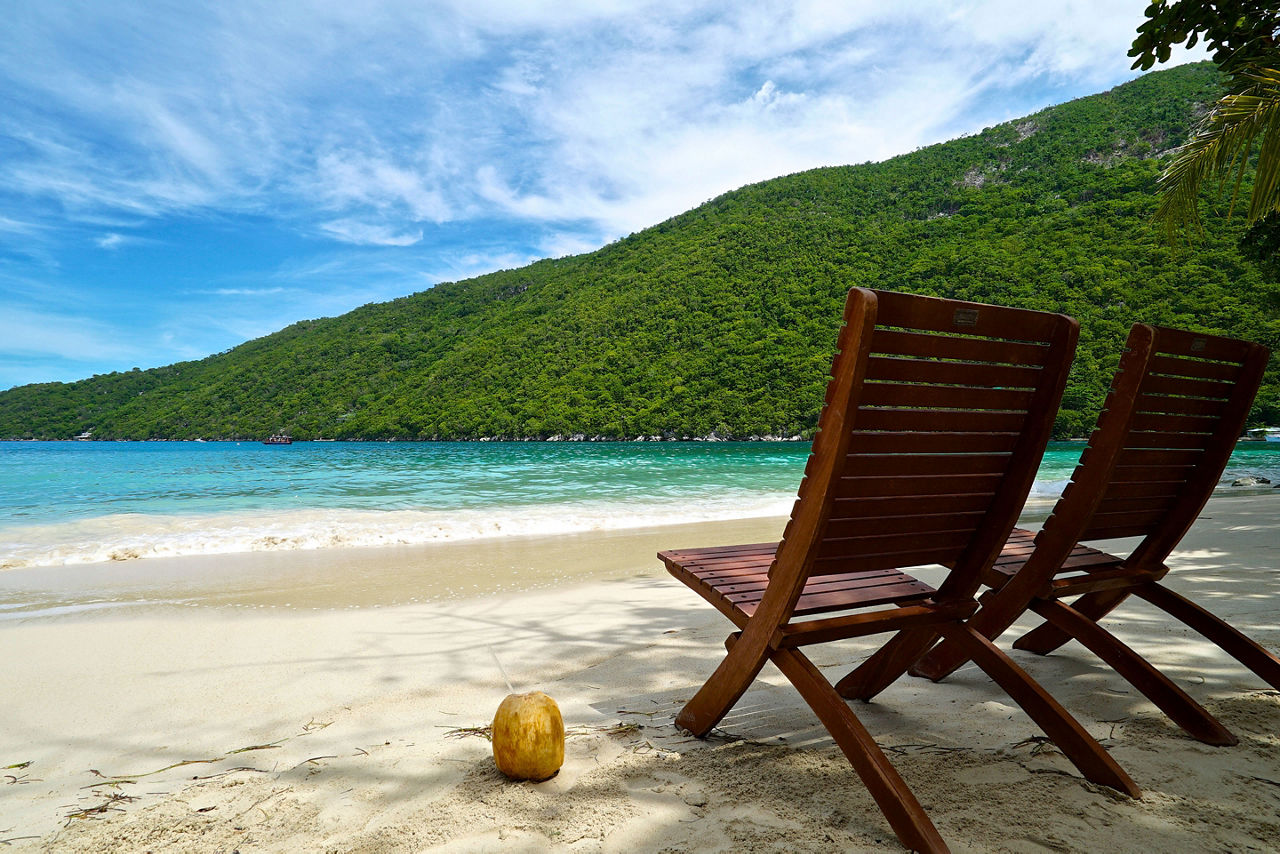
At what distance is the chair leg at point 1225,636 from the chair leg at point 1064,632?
0.57 ft

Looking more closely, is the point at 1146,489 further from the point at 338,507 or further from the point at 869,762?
the point at 338,507

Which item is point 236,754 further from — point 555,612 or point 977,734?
point 977,734

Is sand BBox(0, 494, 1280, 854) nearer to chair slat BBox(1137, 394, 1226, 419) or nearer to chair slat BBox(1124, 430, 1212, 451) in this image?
chair slat BBox(1124, 430, 1212, 451)

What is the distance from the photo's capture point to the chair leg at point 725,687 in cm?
188

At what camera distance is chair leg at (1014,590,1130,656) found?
2727 millimetres

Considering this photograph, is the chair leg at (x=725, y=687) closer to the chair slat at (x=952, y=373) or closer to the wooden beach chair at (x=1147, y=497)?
the wooden beach chair at (x=1147, y=497)

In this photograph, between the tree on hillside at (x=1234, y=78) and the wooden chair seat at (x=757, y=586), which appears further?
the tree on hillside at (x=1234, y=78)

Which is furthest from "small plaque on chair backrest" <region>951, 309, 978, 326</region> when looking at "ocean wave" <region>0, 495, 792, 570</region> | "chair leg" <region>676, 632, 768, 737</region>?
"ocean wave" <region>0, 495, 792, 570</region>

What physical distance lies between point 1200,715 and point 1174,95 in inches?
2411

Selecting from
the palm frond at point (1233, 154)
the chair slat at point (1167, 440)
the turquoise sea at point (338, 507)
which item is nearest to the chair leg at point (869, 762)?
the chair slat at point (1167, 440)

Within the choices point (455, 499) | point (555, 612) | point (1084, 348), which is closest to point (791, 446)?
point (1084, 348)

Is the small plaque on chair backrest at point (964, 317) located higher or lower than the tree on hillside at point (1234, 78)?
lower

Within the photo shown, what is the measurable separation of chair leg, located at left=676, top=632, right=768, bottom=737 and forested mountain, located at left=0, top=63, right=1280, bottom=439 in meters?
33.4

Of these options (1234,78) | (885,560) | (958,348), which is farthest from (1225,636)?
(1234,78)
